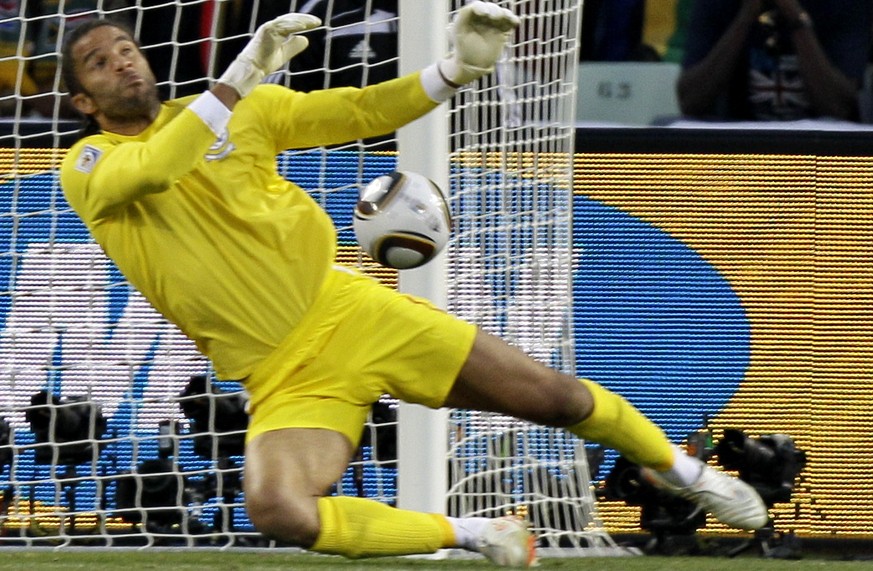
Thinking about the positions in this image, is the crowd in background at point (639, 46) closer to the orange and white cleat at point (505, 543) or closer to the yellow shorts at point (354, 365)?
the yellow shorts at point (354, 365)

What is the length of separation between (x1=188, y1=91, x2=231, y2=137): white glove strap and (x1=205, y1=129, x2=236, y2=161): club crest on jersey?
0.89ft

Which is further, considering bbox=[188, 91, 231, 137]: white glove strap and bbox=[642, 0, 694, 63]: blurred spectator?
bbox=[642, 0, 694, 63]: blurred spectator

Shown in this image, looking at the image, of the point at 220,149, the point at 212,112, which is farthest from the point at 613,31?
the point at 212,112

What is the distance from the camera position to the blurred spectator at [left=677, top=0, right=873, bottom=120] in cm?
621

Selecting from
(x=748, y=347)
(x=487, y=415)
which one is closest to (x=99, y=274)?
(x=487, y=415)

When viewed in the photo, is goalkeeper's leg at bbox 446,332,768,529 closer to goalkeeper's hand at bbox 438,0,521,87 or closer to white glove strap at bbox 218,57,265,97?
goalkeeper's hand at bbox 438,0,521,87

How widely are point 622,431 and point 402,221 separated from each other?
2.64ft

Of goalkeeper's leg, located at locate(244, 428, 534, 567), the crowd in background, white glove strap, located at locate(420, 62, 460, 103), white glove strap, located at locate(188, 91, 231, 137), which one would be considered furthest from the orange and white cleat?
the crowd in background

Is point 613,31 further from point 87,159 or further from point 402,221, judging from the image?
point 87,159

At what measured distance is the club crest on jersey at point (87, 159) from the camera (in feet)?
12.5

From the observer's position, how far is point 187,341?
5.48m

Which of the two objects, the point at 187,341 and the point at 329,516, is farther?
the point at 187,341

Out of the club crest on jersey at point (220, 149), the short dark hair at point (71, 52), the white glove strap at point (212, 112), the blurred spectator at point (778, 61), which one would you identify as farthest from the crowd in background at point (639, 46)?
the white glove strap at point (212, 112)

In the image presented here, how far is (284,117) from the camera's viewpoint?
4.04m
